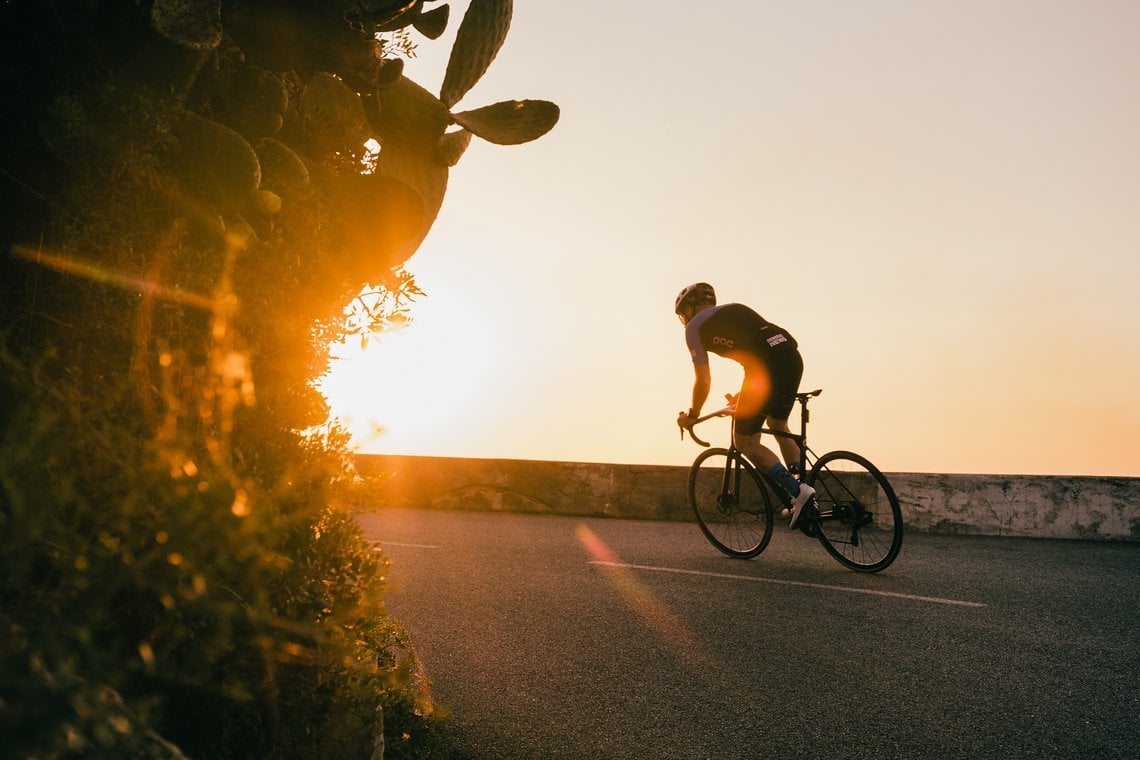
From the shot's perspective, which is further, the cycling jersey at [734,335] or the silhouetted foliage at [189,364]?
the cycling jersey at [734,335]

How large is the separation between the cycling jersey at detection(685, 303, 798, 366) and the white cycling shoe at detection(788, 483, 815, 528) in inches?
49.2

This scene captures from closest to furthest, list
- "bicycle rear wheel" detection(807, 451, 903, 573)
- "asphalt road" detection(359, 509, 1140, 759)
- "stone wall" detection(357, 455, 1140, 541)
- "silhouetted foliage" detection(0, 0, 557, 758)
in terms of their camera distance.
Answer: "silhouetted foliage" detection(0, 0, 557, 758)
"asphalt road" detection(359, 509, 1140, 759)
"bicycle rear wheel" detection(807, 451, 903, 573)
"stone wall" detection(357, 455, 1140, 541)

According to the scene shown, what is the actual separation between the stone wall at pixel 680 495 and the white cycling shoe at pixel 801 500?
114 inches

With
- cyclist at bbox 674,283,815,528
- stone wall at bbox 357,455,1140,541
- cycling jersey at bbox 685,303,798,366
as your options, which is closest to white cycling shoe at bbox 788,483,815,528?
cyclist at bbox 674,283,815,528

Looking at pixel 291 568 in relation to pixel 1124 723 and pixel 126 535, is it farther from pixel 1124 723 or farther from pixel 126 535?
pixel 1124 723

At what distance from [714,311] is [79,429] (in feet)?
20.3

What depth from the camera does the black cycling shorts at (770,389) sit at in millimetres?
6934

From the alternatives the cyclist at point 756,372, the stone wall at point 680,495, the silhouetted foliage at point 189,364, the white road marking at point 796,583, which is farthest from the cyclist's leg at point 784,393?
the silhouetted foliage at point 189,364

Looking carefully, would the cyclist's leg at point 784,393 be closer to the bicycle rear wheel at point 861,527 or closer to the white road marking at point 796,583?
the bicycle rear wheel at point 861,527

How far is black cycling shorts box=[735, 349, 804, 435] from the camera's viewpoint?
6934mm

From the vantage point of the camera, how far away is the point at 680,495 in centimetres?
1058

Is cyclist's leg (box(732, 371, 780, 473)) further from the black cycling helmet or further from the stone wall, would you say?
the stone wall

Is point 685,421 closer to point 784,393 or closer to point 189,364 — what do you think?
point 784,393

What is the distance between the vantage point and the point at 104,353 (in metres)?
1.85
